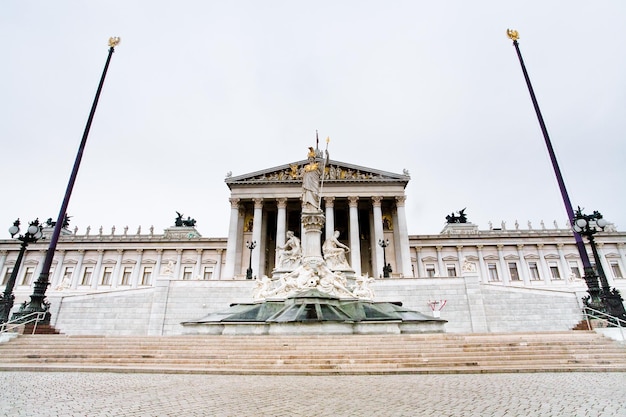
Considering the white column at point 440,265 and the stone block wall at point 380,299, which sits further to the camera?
the white column at point 440,265

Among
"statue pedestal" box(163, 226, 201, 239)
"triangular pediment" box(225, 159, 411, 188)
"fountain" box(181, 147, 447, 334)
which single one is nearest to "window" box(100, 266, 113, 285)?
"statue pedestal" box(163, 226, 201, 239)

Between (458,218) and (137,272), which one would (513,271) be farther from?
(137,272)

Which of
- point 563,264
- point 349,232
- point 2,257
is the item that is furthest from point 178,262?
point 563,264

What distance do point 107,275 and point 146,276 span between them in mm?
6000

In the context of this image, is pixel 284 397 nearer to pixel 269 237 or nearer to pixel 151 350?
pixel 151 350

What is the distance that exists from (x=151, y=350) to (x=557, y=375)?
397 inches

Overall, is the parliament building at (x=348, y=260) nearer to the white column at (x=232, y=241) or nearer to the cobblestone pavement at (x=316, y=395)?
the white column at (x=232, y=241)

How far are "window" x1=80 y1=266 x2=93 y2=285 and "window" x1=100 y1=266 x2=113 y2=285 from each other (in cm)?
187

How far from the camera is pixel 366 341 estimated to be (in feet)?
34.4

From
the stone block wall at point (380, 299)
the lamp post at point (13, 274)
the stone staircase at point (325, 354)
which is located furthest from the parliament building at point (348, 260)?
the lamp post at point (13, 274)

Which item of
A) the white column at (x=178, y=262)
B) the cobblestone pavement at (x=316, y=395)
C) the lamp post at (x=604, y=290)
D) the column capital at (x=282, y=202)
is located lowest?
the cobblestone pavement at (x=316, y=395)

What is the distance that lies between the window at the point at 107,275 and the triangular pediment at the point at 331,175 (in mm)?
25888

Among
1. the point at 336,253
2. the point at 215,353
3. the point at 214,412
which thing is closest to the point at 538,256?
the point at 336,253

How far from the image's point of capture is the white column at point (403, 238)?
39.9m
